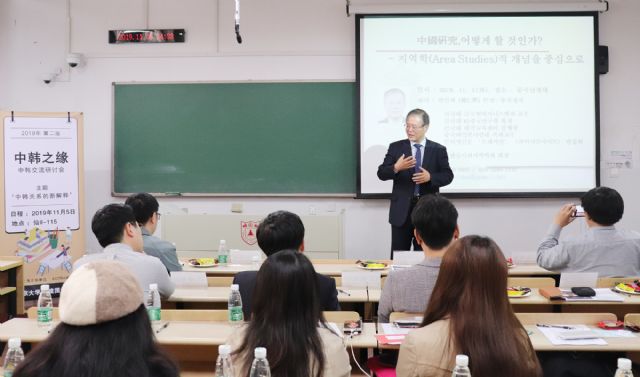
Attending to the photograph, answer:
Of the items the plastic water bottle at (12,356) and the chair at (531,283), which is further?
the chair at (531,283)

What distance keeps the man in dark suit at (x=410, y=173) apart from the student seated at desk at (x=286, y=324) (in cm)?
339

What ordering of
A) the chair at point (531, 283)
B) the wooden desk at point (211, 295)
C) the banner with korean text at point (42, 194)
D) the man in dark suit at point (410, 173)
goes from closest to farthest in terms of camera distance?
1. the wooden desk at point (211, 295)
2. the chair at point (531, 283)
3. the man in dark suit at point (410, 173)
4. the banner with korean text at point (42, 194)

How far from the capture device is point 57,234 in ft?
18.8

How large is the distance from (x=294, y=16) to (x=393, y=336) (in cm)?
437

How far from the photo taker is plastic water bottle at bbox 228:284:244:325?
8.80ft

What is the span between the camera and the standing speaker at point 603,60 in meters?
5.88

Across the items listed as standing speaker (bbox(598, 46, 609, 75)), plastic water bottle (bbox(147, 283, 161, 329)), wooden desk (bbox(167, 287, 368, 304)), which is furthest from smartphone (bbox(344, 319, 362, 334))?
standing speaker (bbox(598, 46, 609, 75))

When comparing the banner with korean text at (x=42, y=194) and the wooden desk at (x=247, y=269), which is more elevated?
the banner with korean text at (x=42, y=194)

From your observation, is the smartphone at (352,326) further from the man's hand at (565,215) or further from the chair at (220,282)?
the man's hand at (565,215)

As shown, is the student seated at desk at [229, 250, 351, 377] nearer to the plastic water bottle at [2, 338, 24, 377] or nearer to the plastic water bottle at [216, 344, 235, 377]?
the plastic water bottle at [216, 344, 235, 377]

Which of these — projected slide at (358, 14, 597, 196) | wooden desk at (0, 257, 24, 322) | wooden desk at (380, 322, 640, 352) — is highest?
projected slide at (358, 14, 597, 196)

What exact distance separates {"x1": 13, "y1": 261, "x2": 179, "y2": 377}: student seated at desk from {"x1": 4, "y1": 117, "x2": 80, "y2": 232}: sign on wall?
15.8 ft

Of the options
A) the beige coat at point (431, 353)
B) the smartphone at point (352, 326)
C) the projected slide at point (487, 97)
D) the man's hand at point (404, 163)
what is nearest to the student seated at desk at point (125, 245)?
the smartphone at point (352, 326)

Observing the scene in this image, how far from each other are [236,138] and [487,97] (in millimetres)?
2547
